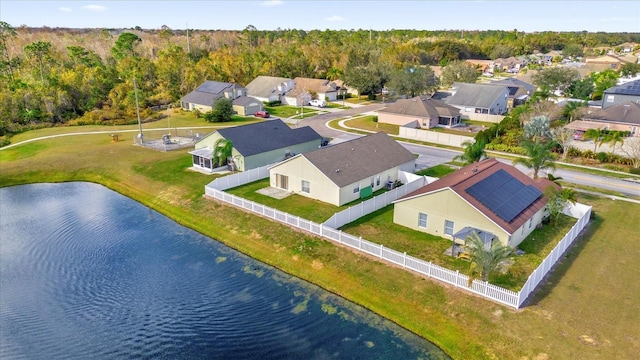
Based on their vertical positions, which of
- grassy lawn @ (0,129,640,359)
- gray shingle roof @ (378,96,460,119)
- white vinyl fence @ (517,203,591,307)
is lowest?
grassy lawn @ (0,129,640,359)

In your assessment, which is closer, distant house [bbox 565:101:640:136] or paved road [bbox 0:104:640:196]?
paved road [bbox 0:104:640:196]

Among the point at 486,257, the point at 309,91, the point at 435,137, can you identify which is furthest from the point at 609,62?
the point at 486,257

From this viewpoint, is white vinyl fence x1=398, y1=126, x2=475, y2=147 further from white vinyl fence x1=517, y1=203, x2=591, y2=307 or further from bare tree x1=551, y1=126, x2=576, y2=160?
white vinyl fence x1=517, y1=203, x2=591, y2=307

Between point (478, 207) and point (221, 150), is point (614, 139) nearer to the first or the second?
point (478, 207)

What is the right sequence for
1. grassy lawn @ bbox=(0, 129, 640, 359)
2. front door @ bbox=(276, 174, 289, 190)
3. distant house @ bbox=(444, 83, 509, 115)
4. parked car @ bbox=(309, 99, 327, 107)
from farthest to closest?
parked car @ bbox=(309, 99, 327, 107) → distant house @ bbox=(444, 83, 509, 115) → front door @ bbox=(276, 174, 289, 190) → grassy lawn @ bbox=(0, 129, 640, 359)

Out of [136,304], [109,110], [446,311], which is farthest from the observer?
[109,110]

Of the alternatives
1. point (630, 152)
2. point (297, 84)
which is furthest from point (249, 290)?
point (297, 84)

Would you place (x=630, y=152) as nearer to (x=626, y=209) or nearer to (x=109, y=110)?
(x=626, y=209)

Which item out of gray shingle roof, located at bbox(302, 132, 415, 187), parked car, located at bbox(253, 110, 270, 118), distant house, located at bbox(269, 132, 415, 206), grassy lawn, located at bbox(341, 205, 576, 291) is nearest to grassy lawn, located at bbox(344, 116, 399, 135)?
parked car, located at bbox(253, 110, 270, 118)
